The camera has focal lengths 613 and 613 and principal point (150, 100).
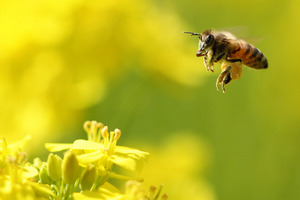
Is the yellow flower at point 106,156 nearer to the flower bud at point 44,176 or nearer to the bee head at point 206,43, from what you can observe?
the flower bud at point 44,176

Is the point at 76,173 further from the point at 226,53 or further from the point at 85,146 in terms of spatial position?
the point at 226,53

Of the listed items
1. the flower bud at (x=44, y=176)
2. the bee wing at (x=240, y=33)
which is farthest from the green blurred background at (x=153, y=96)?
the flower bud at (x=44, y=176)

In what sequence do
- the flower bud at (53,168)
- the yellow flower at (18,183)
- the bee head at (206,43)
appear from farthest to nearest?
the bee head at (206,43)
the flower bud at (53,168)
the yellow flower at (18,183)

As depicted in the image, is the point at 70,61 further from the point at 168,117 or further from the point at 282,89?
the point at 282,89

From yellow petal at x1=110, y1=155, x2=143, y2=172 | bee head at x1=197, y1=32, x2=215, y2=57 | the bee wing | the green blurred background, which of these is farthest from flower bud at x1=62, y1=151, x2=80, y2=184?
the green blurred background

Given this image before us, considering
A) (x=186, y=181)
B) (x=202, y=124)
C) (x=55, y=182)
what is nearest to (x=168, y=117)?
(x=202, y=124)

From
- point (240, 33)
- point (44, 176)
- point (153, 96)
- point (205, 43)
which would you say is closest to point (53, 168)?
point (44, 176)

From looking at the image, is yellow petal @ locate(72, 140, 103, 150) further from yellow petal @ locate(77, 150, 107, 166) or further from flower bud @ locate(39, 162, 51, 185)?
flower bud @ locate(39, 162, 51, 185)
